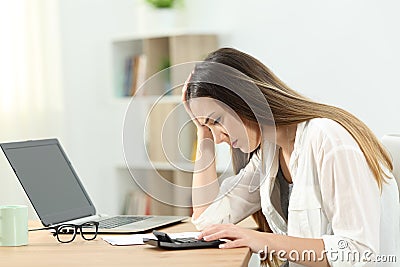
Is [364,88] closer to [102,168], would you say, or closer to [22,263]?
[102,168]

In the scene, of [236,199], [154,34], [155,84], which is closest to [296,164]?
[236,199]

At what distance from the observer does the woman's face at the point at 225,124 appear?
1841mm

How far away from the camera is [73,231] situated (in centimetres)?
196

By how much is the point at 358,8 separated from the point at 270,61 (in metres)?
0.49

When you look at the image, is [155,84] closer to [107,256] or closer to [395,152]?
[395,152]

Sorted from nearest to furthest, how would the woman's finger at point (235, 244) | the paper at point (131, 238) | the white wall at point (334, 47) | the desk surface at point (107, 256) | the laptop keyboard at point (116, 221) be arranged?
1. the desk surface at point (107, 256)
2. the woman's finger at point (235, 244)
3. the paper at point (131, 238)
4. the laptop keyboard at point (116, 221)
5. the white wall at point (334, 47)

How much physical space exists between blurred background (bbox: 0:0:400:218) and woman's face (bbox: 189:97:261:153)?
1.48 meters

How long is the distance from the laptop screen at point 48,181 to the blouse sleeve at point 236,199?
322mm

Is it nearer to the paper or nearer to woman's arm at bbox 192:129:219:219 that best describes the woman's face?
woman's arm at bbox 192:129:219:219

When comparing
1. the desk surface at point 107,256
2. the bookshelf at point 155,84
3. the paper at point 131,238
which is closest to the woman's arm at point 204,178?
the paper at point 131,238

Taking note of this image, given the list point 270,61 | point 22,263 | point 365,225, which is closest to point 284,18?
point 270,61

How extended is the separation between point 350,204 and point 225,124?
365 mm

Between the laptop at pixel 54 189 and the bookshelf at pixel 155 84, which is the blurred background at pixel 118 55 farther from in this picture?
the laptop at pixel 54 189

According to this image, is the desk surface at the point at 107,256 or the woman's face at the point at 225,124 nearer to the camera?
the desk surface at the point at 107,256
